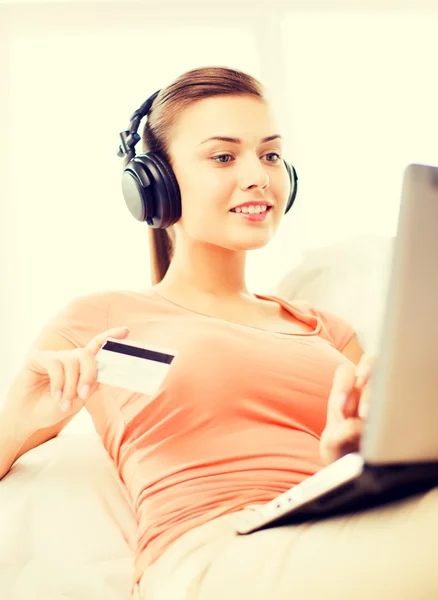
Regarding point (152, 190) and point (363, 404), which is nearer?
point (363, 404)

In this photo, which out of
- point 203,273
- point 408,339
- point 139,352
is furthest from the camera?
point 203,273

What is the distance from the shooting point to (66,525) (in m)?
0.89

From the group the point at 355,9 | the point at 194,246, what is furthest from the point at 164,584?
the point at 355,9

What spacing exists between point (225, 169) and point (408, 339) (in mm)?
615

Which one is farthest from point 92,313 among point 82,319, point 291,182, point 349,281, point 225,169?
point 349,281

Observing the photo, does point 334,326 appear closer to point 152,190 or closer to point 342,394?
point 152,190

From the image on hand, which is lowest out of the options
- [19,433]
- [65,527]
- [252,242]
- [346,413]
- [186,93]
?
[65,527]

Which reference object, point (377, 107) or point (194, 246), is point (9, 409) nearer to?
point (194, 246)

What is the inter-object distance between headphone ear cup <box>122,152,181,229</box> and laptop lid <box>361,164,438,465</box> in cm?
63

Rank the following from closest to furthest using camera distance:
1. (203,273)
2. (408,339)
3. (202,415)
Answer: (408,339)
(202,415)
(203,273)

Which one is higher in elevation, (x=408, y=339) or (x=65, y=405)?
(x=408, y=339)

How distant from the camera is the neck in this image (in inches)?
43.6

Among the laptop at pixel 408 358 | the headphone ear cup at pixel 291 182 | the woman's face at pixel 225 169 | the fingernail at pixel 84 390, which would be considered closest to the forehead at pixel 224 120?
the woman's face at pixel 225 169

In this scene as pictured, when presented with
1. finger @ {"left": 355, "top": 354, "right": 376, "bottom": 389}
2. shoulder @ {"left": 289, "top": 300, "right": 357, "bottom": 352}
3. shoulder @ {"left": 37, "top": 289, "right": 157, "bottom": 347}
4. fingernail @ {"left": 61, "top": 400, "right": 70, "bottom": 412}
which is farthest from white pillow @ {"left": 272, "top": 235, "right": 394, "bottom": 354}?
fingernail @ {"left": 61, "top": 400, "right": 70, "bottom": 412}
